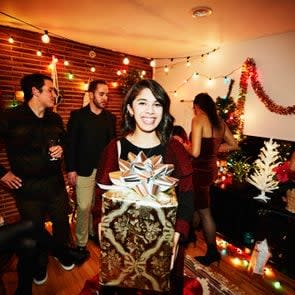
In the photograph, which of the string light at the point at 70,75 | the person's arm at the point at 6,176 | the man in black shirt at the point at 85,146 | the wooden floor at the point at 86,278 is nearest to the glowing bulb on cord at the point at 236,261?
the wooden floor at the point at 86,278

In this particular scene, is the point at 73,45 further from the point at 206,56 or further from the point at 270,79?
the point at 270,79

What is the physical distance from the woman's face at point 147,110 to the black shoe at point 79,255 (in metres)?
1.91

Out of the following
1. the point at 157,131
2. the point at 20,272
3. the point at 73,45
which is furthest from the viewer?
the point at 73,45

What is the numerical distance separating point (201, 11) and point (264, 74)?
167cm

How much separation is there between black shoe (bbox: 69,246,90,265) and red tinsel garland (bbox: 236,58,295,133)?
290cm

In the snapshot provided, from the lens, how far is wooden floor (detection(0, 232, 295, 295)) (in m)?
2.29

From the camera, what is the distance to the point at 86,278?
8.02 ft

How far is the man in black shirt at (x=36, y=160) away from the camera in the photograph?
217 cm

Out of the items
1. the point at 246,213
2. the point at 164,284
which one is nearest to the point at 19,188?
the point at 164,284

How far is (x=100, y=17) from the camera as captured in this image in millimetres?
2916

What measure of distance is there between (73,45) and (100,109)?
6.99 ft

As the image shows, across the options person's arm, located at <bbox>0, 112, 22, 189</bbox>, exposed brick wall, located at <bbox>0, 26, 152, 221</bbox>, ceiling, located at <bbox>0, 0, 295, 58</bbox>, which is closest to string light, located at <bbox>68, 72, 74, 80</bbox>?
exposed brick wall, located at <bbox>0, 26, 152, 221</bbox>

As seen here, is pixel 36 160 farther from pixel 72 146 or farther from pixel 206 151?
pixel 206 151

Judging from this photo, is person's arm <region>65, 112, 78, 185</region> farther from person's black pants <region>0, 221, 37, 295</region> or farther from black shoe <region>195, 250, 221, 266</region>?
black shoe <region>195, 250, 221, 266</region>
